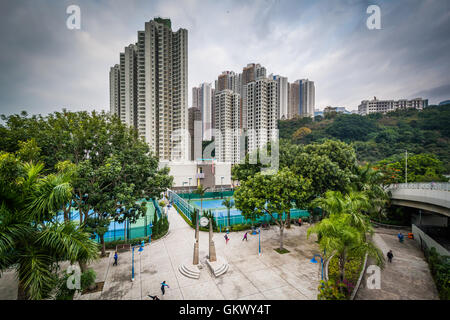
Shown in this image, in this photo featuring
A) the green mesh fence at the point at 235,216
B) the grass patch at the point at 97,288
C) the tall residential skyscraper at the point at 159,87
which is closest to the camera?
the grass patch at the point at 97,288

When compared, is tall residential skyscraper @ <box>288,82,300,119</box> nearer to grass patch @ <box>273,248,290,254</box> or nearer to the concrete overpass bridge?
the concrete overpass bridge

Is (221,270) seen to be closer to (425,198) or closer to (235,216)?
(235,216)

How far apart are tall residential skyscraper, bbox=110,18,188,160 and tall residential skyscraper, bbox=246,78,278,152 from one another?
26.5 meters

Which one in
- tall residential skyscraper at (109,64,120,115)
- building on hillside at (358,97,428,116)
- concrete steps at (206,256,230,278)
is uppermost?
building on hillside at (358,97,428,116)

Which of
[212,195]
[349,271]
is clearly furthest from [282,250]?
[212,195]

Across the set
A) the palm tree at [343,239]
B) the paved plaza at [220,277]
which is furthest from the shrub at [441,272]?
the paved plaza at [220,277]

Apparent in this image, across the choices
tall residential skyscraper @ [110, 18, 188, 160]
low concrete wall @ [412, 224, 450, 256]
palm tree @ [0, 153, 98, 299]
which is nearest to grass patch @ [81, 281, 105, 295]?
palm tree @ [0, 153, 98, 299]

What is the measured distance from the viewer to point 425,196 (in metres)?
18.1

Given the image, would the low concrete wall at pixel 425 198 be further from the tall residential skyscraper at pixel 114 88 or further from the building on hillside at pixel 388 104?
the building on hillside at pixel 388 104

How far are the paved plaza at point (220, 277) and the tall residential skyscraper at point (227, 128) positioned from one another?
2517 inches

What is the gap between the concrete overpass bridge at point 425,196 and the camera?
15.6 m

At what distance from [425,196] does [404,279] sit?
8054mm

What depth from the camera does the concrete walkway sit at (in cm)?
1238
